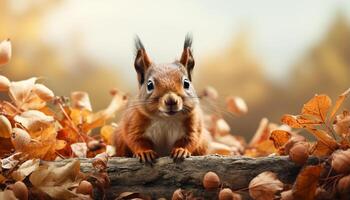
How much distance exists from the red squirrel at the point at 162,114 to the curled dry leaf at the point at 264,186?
21 centimetres

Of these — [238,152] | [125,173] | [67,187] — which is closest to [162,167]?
[125,173]

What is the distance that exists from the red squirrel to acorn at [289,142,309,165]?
24 cm

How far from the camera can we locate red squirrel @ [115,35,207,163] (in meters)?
1.35

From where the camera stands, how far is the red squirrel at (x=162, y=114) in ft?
4.42

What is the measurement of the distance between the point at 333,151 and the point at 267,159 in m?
0.13

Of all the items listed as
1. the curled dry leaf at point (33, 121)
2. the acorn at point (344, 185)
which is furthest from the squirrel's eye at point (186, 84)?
the acorn at point (344, 185)

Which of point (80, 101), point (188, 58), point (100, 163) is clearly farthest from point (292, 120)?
point (80, 101)

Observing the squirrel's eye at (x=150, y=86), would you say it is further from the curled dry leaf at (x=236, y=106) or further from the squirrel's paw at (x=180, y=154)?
the curled dry leaf at (x=236, y=106)

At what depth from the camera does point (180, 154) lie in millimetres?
1297

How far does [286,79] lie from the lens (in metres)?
2.62

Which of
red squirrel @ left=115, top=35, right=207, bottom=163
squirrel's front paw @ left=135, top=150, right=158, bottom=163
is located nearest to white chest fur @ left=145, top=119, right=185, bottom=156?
red squirrel @ left=115, top=35, right=207, bottom=163

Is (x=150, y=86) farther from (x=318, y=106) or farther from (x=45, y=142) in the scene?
(x=318, y=106)

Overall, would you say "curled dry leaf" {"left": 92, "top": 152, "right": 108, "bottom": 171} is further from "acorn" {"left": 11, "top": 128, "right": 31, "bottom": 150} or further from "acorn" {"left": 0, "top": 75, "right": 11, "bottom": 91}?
"acorn" {"left": 0, "top": 75, "right": 11, "bottom": 91}

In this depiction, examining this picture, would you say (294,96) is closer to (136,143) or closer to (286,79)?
(286,79)
